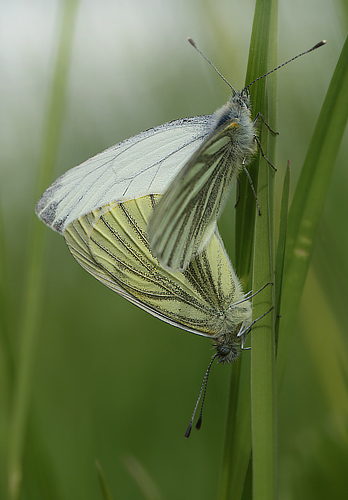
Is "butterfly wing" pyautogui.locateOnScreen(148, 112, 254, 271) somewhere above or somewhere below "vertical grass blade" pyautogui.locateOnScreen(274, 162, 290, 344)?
above

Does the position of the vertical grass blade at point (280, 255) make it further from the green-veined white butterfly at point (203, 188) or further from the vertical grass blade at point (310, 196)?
the green-veined white butterfly at point (203, 188)

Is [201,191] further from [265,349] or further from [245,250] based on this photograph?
[265,349]

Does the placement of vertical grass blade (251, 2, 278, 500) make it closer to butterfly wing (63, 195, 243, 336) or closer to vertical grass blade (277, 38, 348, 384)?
vertical grass blade (277, 38, 348, 384)

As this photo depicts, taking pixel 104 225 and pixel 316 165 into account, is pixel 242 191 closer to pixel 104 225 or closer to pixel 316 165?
pixel 316 165

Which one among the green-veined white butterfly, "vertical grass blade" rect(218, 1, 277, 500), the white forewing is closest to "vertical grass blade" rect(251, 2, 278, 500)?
"vertical grass blade" rect(218, 1, 277, 500)

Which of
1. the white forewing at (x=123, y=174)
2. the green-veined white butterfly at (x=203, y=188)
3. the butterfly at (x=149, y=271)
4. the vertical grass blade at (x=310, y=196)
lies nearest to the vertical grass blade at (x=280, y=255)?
the vertical grass blade at (x=310, y=196)
